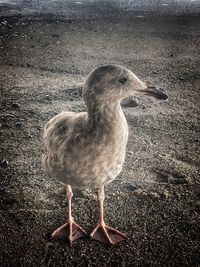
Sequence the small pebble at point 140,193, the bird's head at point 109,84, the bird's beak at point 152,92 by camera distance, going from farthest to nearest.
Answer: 1. the small pebble at point 140,193
2. the bird's beak at point 152,92
3. the bird's head at point 109,84

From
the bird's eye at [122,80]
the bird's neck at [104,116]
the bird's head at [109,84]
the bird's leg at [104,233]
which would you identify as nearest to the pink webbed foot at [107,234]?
the bird's leg at [104,233]

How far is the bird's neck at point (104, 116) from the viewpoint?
9.82ft

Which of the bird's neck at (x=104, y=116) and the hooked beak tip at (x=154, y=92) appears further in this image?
the hooked beak tip at (x=154, y=92)

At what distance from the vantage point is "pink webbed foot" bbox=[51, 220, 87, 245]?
3464mm

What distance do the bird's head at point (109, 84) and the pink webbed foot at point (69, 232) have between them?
136 centimetres

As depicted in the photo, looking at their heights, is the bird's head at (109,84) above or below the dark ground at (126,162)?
above

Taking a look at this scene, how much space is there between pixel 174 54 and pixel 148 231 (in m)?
5.85

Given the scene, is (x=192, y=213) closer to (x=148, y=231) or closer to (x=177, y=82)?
(x=148, y=231)

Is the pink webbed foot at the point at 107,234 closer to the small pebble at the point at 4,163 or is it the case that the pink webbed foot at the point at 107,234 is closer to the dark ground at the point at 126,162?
the dark ground at the point at 126,162

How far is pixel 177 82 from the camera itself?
6934 millimetres

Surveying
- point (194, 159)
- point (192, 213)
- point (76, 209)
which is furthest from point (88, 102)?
point (194, 159)

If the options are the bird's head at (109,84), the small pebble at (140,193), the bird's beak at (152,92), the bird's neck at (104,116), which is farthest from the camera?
the small pebble at (140,193)

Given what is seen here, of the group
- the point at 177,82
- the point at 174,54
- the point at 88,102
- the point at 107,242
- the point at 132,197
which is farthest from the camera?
the point at 174,54

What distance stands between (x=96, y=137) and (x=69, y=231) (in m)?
1.08
